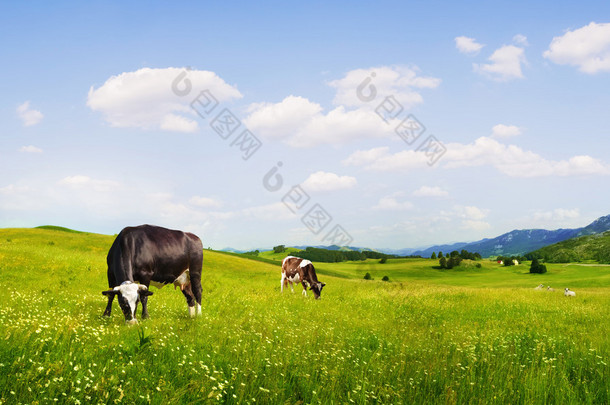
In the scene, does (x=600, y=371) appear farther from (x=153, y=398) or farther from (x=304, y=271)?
(x=304, y=271)

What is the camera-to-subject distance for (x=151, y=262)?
1295 centimetres

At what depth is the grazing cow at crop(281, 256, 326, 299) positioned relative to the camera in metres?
25.5

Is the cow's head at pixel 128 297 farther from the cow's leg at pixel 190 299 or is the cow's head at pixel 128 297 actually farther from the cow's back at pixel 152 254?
the cow's leg at pixel 190 299

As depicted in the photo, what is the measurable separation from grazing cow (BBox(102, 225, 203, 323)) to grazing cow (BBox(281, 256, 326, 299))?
464 inches

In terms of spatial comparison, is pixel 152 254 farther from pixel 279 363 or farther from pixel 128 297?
pixel 279 363

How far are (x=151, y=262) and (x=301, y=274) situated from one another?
47.6 ft

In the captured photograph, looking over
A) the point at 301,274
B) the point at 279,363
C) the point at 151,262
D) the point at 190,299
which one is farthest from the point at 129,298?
the point at 301,274

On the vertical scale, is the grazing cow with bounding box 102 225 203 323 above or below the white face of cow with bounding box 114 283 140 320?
above

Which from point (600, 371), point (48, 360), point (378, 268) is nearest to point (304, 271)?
point (600, 371)

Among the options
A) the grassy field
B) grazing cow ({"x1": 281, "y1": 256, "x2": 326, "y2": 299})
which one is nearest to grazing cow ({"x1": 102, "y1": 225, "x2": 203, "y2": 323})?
the grassy field

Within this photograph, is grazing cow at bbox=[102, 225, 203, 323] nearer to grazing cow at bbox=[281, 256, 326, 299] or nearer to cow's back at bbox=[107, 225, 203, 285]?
cow's back at bbox=[107, 225, 203, 285]

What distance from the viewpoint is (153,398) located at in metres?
4.70

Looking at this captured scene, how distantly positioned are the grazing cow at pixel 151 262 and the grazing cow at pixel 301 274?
38.6 feet

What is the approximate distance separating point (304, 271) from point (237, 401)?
2129cm
